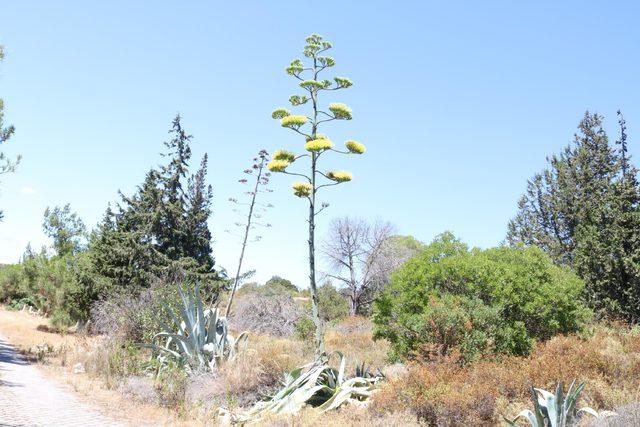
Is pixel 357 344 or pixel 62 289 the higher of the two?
pixel 62 289

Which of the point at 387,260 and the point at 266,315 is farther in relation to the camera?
the point at 387,260

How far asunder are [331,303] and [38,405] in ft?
80.4

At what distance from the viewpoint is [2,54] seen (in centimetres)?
1549

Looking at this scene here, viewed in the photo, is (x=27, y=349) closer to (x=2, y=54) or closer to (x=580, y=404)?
(x=2, y=54)

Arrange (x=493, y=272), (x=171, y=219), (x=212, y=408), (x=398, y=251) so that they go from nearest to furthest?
(x=212, y=408), (x=493, y=272), (x=171, y=219), (x=398, y=251)

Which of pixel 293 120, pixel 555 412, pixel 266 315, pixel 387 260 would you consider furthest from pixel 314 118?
pixel 387 260

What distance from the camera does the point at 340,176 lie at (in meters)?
10.9

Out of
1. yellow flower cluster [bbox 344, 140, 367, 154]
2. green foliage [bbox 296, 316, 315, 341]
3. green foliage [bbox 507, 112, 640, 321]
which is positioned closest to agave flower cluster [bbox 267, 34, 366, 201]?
yellow flower cluster [bbox 344, 140, 367, 154]

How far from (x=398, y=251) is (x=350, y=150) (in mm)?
23249

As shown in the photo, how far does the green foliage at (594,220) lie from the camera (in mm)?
22516

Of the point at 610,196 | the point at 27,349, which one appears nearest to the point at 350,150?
the point at 27,349

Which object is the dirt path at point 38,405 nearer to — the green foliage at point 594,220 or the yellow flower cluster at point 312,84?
the yellow flower cluster at point 312,84

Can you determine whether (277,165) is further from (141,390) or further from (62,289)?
(62,289)

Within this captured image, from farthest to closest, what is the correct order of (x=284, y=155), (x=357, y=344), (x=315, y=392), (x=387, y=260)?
(x=387, y=260)
(x=357, y=344)
(x=284, y=155)
(x=315, y=392)
